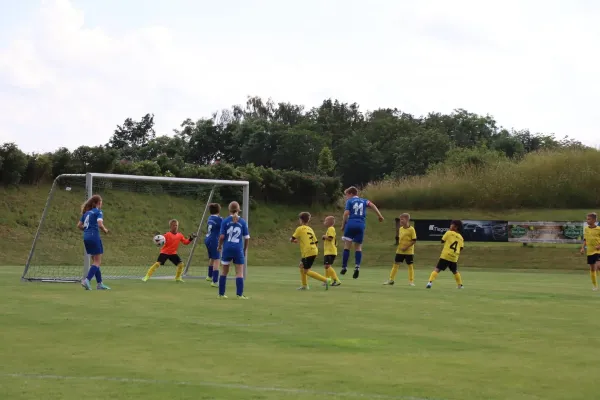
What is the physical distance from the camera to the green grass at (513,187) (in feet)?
206

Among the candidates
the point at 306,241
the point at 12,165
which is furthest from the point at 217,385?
the point at 12,165

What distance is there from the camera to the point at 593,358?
412 inches

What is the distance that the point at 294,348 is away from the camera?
10906mm

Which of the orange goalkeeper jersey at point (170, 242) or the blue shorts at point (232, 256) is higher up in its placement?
the orange goalkeeper jersey at point (170, 242)

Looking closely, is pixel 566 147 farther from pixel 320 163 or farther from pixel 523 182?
pixel 320 163

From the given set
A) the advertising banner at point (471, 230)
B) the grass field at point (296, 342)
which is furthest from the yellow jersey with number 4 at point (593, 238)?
the advertising banner at point (471, 230)

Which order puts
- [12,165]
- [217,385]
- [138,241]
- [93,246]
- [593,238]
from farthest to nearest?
[12,165]
[138,241]
[593,238]
[93,246]
[217,385]

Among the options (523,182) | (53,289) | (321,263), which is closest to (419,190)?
(523,182)

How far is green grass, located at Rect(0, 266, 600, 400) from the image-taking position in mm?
8320

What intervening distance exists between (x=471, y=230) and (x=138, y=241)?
1771 centimetres

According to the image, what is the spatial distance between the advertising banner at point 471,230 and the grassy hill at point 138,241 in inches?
32.7

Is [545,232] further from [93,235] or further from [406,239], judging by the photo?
[93,235]

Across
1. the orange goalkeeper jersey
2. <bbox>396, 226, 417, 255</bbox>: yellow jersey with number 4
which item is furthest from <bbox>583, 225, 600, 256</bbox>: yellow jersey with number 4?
the orange goalkeeper jersey

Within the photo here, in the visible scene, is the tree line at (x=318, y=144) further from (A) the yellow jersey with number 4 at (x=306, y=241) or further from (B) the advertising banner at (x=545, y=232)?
(A) the yellow jersey with number 4 at (x=306, y=241)
